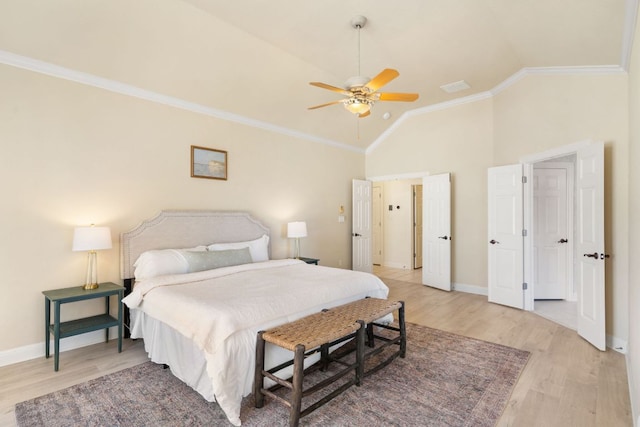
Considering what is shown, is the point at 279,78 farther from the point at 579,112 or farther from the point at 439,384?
the point at 439,384

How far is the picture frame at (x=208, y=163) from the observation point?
171 inches

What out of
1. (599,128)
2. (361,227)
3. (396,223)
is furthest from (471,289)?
(599,128)

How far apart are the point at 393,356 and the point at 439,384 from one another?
0.45 m

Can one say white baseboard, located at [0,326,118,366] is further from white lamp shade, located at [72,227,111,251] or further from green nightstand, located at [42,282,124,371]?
white lamp shade, located at [72,227,111,251]

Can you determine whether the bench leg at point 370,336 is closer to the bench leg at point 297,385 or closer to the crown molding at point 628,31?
the bench leg at point 297,385

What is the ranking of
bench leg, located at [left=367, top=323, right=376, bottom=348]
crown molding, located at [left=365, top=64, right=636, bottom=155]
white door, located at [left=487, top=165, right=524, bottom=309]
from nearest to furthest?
bench leg, located at [left=367, top=323, right=376, bottom=348], crown molding, located at [left=365, top=64, right=636, bottom=155], white door, located at [left=487, top=165, right=524, bottom=309]

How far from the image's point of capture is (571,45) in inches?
134

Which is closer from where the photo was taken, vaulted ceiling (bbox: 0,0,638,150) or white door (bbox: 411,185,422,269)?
vaulted ceiling (bbox: 0,0,638,150)

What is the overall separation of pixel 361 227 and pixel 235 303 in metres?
4.61

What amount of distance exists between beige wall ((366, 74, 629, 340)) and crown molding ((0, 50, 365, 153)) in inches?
104

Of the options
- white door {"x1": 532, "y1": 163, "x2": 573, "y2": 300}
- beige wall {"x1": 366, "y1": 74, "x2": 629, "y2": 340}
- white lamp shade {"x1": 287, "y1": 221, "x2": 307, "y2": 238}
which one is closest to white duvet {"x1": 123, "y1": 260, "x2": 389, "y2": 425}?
white lamp shade {"x1": 287, "y1": 221, "x2": 307, "y2": 238}

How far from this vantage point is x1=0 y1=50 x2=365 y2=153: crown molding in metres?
3.07

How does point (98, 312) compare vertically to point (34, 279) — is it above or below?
below

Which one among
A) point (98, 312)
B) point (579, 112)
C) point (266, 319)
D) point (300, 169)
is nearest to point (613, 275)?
point (579, 112)
